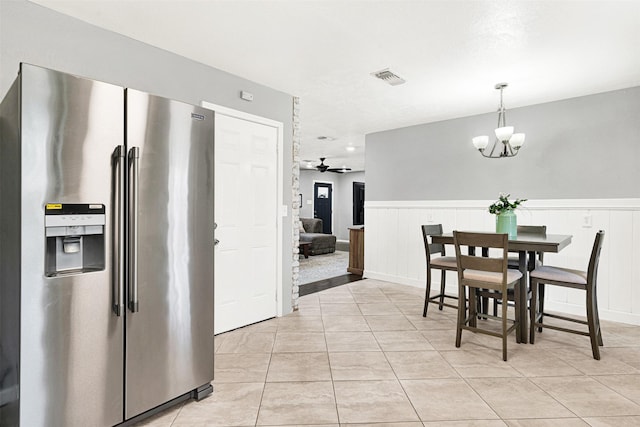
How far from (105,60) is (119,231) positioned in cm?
149

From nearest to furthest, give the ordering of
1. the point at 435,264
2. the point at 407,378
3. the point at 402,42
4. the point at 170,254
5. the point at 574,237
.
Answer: the point at 170,254, the point at 407,378, the point at 402,42, the point at 435,264, the point at 574,237

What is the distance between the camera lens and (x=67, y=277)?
150 cm

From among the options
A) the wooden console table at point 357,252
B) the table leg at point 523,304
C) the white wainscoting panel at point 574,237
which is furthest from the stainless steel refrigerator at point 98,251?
the wooden console table at point 357,252

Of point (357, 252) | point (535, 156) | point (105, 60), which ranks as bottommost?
point (357, 252)

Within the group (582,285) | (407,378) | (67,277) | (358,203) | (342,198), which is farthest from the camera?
(342,198)

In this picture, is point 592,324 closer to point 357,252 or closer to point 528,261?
point 528,261

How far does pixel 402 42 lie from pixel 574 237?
3.01 m

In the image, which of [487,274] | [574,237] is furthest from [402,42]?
[574,237]

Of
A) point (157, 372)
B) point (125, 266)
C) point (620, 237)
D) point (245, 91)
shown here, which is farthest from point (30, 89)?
point (620, 237)

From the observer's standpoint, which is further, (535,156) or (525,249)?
(535,156)

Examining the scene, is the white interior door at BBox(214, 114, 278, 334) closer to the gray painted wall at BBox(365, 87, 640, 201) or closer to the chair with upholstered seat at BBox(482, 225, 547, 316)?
the chair with upholstered seat at BBox(482, 225, 547, 316)

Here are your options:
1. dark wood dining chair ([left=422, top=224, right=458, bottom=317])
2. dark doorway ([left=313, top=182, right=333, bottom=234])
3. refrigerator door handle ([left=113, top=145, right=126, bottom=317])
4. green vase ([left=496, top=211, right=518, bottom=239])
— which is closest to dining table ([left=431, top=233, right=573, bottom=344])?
green vase ([left=496, top=211, right=518, bottom=239])

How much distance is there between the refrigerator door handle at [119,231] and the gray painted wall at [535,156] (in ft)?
13.9

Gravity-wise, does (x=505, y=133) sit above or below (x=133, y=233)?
above
